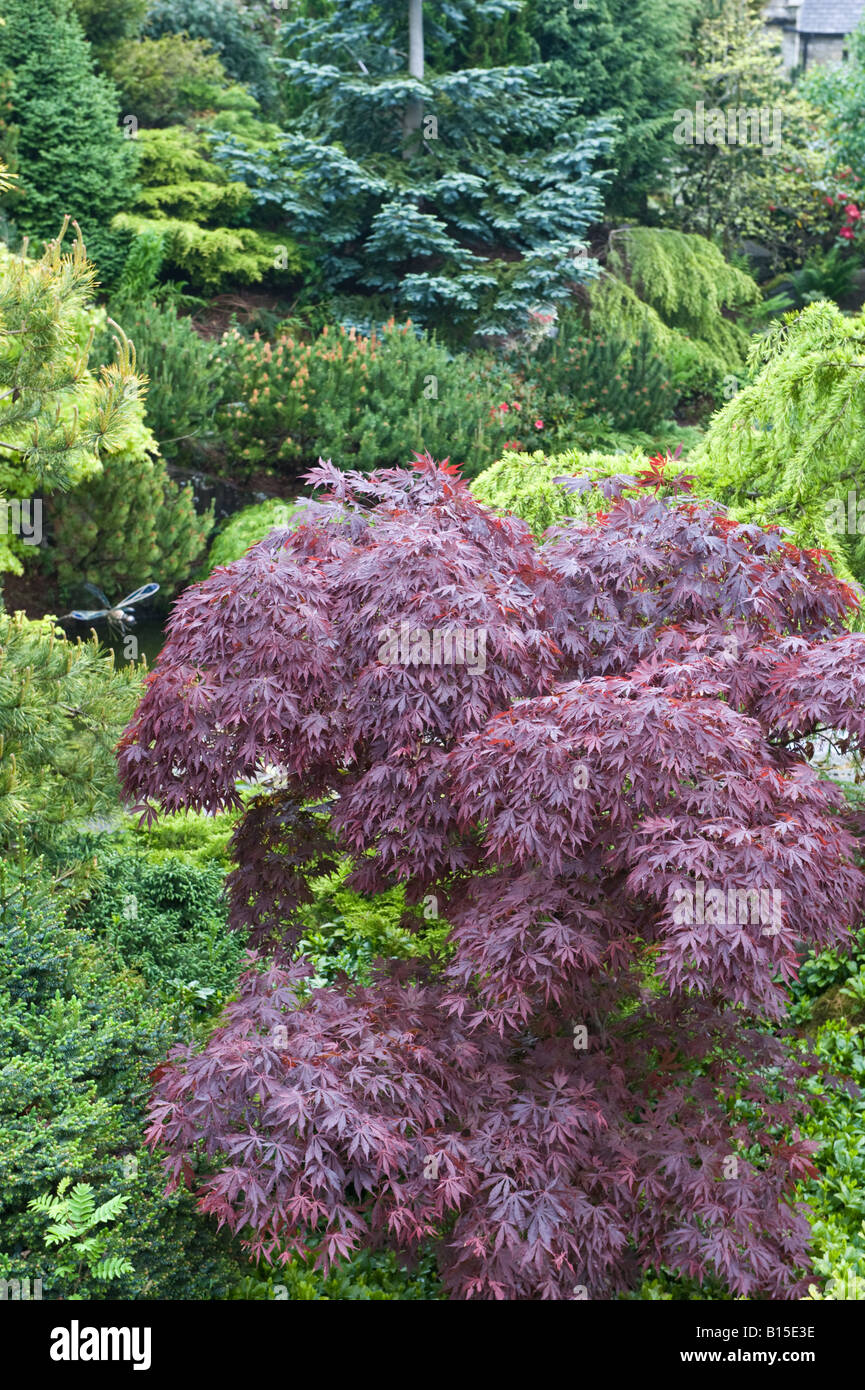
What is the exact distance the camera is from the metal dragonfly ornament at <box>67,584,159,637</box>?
855 centimetres

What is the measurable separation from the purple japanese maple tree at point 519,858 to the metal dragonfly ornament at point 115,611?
184 inches

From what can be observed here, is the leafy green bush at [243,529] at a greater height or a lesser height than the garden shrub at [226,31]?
lesser

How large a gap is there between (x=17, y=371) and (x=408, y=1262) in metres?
3.77

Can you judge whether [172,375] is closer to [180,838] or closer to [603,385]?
[603,385]

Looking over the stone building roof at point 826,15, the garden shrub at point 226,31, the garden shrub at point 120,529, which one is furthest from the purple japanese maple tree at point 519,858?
the stone building roof at point 826,15

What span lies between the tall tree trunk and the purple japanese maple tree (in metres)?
13.4

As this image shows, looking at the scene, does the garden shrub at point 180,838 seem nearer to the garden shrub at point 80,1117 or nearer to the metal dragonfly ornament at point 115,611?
the metal dragonfly ornament at point 115,611

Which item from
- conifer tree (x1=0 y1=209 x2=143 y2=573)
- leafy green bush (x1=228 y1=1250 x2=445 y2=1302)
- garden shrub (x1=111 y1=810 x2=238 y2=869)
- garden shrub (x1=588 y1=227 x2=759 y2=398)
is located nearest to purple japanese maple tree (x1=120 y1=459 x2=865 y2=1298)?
leafy green bush (x1=228 y1=1250 x2=445 y2=1302)

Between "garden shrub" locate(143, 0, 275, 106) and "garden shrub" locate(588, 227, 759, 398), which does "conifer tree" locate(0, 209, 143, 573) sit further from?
"garden shrub" locate(143, 0, 275, 106)

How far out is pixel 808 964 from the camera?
569cm

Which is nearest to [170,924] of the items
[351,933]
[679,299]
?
[351,933]

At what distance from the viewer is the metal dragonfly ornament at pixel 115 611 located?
8555 millimetres

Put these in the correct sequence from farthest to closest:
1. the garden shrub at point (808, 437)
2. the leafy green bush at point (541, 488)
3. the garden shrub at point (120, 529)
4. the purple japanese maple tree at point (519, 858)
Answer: the garden shrub at point (120, 529), the leafy green bush at point (541, 488), the garden shrub at point (808, 437), the purple japanese maple tree at point (519, 858)
